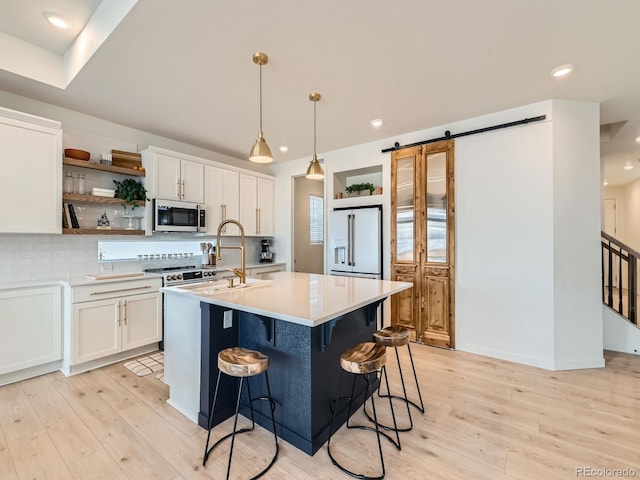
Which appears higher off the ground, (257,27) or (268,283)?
(257,27)

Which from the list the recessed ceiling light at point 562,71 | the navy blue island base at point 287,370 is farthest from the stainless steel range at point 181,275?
the recessed ceiling light at point 562,71

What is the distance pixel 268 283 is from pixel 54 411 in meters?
1.88

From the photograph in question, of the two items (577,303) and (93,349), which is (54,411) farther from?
(577,303)

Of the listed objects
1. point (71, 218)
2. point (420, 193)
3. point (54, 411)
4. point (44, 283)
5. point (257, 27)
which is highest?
point (257, 27)

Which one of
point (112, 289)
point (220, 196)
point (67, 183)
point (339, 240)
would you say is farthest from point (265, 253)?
point (67, 183)

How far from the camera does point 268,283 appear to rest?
2672 mm

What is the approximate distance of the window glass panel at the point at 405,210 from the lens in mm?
3961

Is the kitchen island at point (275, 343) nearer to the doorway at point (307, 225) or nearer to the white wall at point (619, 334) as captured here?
the white wall at point (619, 334)

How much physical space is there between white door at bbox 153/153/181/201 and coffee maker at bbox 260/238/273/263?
1815 mm

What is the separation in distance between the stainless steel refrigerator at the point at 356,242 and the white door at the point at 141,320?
2385 mm

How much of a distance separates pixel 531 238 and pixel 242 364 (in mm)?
3188

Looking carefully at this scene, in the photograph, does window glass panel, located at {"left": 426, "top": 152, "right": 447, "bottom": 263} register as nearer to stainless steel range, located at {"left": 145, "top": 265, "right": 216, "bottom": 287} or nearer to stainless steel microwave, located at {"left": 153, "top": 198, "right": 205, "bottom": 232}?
stainless steel range, located at {"left": 145, "top": 265, "right": 216, "bottom": 287}

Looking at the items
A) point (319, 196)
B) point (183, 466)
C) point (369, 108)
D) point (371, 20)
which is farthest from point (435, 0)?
point (319, 196)

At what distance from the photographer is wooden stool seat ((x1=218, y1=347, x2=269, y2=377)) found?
64.6 inches
